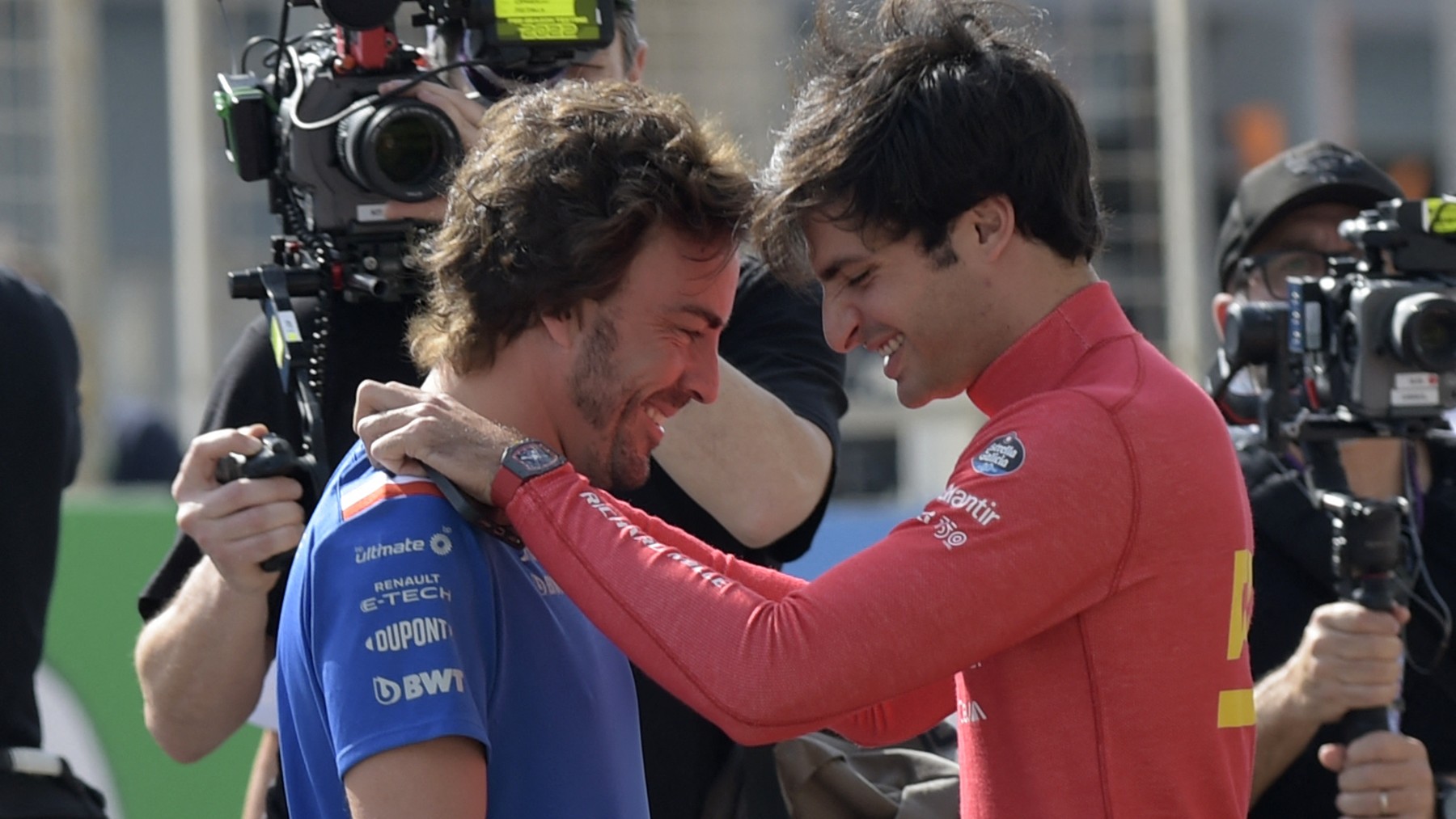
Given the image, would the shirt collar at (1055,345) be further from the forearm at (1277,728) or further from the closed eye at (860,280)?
the forearm at (1277,728)

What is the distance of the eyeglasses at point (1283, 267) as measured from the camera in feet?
11.4

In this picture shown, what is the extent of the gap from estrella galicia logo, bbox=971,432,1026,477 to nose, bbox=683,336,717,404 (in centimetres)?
38

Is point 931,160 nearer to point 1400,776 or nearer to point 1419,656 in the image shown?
point 1400,776

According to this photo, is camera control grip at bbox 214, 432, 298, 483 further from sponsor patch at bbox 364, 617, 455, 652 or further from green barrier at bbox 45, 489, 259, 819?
green barrier at bbox 45, 489, 259, 819

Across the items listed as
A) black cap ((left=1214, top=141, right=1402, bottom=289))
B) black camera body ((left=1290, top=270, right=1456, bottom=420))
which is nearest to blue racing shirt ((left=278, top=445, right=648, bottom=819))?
black camera body ((left=1290, top=270, right=1456, bottom=420))

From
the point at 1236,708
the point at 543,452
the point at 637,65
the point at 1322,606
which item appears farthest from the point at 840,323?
the point at 1322,606

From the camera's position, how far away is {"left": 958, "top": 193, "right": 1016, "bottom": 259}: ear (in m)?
2.12

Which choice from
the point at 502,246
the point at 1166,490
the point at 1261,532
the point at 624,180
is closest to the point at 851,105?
the point at 624,180

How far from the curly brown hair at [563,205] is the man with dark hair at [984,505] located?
0.09 m

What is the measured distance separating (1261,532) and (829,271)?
140cm

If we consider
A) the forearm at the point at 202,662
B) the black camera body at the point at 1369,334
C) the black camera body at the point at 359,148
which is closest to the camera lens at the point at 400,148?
the black camera body at the point at 359,148

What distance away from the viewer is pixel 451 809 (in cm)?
183

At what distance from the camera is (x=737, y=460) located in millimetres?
2672

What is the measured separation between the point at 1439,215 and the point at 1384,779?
0.90 m
